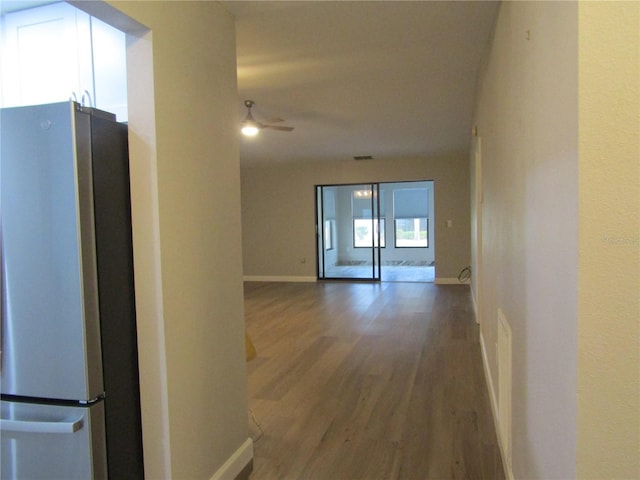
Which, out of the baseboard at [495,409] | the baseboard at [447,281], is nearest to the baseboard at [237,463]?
the baseboard at [495,409]

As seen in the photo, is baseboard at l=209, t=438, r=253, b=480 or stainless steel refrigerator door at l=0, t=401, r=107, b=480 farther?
baseboard at l=209, t=438, r=253, b=480

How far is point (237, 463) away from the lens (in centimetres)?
213

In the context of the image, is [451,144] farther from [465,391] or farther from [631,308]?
[631,308]

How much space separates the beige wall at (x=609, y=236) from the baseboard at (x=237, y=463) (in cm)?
164

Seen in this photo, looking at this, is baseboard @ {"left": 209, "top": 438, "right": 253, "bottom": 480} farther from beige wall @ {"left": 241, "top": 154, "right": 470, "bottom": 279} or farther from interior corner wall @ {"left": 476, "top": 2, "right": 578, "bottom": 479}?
beige wall @ {"left": 241, "top": 154, "right": 470, "bottom": 279}

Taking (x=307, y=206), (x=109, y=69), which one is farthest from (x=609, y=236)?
(x=307, y=206)

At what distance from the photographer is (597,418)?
0.88 meters

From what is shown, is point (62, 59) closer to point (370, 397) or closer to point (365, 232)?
point (370, 397)

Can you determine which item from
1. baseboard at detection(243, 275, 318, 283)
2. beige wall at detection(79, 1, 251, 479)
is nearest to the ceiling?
beige wall at detection(79, 1, 251, 479)

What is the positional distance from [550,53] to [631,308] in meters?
0.68

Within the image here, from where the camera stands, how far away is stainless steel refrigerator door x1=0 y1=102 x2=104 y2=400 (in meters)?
1.41

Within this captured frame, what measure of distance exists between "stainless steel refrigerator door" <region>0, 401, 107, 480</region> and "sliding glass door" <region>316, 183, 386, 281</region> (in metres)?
7.43

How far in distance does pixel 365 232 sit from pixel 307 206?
147cm

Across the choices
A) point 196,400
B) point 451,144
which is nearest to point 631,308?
point 196,400
